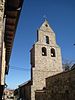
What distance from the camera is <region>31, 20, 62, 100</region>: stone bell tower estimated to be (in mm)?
29969

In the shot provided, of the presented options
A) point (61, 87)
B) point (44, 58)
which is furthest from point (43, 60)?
point (61, 87)

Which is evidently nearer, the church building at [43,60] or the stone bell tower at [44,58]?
the church building at [43,60]

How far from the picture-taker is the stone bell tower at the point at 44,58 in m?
30.0

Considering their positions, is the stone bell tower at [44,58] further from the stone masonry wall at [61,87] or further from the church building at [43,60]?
the stone masonry wall at [61,87]

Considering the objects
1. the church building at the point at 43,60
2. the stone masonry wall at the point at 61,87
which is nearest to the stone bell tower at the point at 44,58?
the church building at the point at 43,60

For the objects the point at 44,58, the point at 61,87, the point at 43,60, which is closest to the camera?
the point at 61,87

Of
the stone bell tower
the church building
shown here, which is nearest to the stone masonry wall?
the church building

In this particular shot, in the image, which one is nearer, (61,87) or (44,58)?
(61,87)

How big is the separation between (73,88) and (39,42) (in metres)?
15.1

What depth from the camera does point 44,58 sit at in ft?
105

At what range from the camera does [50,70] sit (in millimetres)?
31609

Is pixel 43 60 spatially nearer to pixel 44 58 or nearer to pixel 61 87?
pixel 44 58

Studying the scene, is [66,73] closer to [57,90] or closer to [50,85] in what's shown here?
[57,90]

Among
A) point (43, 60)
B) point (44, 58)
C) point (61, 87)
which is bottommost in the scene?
point (61, 87)
